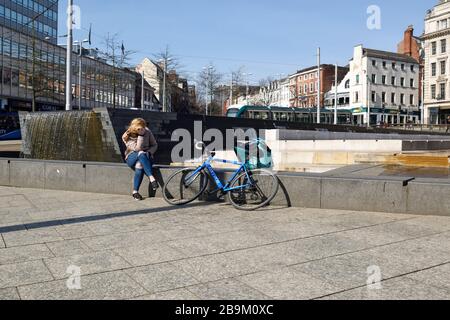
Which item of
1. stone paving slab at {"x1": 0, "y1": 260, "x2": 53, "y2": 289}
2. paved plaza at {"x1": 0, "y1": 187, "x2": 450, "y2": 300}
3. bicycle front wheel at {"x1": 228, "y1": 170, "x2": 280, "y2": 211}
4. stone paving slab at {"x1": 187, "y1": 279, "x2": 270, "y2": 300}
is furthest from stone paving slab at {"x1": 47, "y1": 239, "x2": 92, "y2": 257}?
bicycle front wheel at {"x1": 228, "y1": 170, "x2": 280, "y2": 211}

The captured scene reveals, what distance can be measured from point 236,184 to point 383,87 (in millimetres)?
90678

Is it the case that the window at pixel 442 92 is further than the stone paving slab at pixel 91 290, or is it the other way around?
the window at pixel 442 92

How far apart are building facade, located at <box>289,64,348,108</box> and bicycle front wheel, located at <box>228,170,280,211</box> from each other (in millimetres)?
96170

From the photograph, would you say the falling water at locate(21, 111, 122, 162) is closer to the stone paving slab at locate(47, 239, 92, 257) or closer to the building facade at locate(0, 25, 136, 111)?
the stone paving slab at locate(47, 239, 92, 257)

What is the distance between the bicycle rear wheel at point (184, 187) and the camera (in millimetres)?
8422

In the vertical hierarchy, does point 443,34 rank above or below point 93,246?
above

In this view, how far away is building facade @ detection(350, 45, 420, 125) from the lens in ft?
291

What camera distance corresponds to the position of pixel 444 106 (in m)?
77.3

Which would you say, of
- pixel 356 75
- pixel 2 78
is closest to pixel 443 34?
pixel 356 75

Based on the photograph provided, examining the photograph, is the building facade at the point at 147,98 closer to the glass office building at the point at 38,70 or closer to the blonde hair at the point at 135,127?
the glass office building at the point at 38,70

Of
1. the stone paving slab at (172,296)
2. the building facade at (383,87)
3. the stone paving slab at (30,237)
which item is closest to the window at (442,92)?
the building facade at (383,87)

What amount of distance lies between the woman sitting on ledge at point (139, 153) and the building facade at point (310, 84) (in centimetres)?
9567
